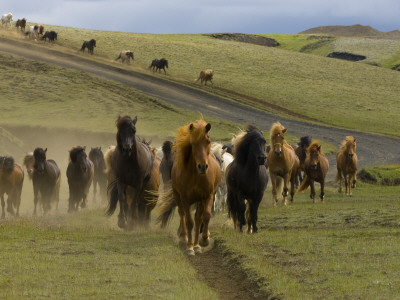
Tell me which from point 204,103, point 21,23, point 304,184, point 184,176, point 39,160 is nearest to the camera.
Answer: point 184,176

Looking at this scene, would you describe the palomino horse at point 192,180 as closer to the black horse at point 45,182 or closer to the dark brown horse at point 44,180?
the dark brown horse at point 44,180

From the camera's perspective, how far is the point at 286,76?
87.9 metres

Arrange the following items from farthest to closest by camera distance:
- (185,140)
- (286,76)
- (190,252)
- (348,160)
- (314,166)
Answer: (286,76), (348,160), (314,166), (185,140), (190,252)

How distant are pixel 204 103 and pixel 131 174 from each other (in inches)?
1796

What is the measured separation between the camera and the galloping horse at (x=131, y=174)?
645 inches

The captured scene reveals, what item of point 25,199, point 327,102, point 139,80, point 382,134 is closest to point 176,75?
point 139,80

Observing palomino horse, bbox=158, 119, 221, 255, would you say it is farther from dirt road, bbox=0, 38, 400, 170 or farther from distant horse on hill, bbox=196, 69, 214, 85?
distant horse on hill, bbox=196, 69, 214, 85

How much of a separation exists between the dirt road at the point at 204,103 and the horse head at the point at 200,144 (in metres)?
32.6

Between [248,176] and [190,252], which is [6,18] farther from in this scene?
[190,252]

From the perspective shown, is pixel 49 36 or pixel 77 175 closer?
pixel 77 175

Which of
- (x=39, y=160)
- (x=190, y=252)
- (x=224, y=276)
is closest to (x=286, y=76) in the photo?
(x=39, y=160)

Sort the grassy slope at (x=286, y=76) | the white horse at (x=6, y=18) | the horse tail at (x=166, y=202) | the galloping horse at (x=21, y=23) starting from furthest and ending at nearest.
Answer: the white horse at (x=6, y=18)
the galloping horse at (x=21, y=23)
the grassy slope at (x=286, y=76)
the horse tail at (x=166, y=202)

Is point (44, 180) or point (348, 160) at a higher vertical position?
point (348, 160)

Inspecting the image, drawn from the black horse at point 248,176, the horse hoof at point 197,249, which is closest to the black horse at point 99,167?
the black horse at point 248,176
